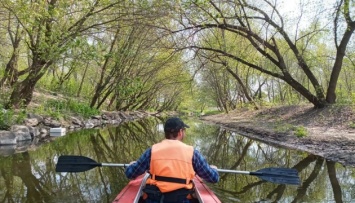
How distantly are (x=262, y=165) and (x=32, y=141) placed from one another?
7828 millimetres

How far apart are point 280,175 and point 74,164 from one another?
301cm

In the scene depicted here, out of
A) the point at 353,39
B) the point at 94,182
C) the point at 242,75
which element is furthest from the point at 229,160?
the point at 242,75

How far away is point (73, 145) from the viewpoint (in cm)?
1096

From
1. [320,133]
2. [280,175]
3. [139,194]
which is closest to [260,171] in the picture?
[280,175]

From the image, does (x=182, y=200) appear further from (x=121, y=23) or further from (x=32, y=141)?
(x=121, y=23)

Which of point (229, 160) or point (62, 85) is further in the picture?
point (62, 85)

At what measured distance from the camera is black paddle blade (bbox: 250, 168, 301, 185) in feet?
15.5

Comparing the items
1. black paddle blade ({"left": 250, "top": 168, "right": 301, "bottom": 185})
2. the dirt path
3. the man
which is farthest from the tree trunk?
the man

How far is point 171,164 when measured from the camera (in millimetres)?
3393

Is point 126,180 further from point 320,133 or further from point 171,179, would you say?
point 320,133

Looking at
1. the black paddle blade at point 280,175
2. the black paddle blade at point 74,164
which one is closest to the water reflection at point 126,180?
the black paddle blade at point 74,164

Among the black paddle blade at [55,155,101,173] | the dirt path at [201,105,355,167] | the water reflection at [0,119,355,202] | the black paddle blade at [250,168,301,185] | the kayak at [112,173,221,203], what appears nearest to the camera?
the kayak at [112,173,221,203]

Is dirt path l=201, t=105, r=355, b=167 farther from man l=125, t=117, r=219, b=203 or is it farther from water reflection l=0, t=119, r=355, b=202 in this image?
man l=125, t=117, r=219, b=203

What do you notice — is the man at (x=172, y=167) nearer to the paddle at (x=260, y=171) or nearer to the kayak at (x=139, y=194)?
the kayak at (x=139, y=194)
